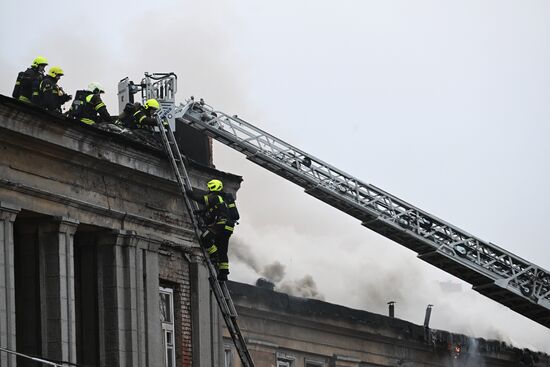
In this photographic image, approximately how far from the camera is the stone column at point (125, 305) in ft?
66.5

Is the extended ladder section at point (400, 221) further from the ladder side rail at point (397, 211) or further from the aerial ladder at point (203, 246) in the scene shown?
the aerial ladder at point (203, 246)

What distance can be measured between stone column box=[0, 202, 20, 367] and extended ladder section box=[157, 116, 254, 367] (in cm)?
349

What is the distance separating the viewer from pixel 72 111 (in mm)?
21734

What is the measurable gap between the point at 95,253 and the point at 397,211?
10652 mm

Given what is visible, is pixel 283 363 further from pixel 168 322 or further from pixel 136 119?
pixel 136 119

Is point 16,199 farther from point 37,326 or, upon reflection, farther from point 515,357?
point 515,357

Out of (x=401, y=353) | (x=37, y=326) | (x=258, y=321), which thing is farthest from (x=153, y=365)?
(x=401, y=353)

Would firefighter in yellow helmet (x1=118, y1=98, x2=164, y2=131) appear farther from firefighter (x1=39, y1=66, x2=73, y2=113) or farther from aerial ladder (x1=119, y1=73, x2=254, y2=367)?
firefighter (x1=39, y1=66, x2=73, y2=113)

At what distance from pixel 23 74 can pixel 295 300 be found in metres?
11.2

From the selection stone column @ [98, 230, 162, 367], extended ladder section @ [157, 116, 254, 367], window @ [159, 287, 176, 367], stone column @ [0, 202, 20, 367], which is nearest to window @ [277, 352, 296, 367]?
extended ladder section @ [157, 116, 254, 367]

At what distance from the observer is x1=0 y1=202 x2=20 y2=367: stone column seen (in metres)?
18.0

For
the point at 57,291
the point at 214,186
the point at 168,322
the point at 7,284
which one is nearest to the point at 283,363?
the point at 168,322

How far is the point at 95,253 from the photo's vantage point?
20422 mm

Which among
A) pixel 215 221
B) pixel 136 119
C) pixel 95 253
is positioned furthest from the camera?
pixel 136 119
